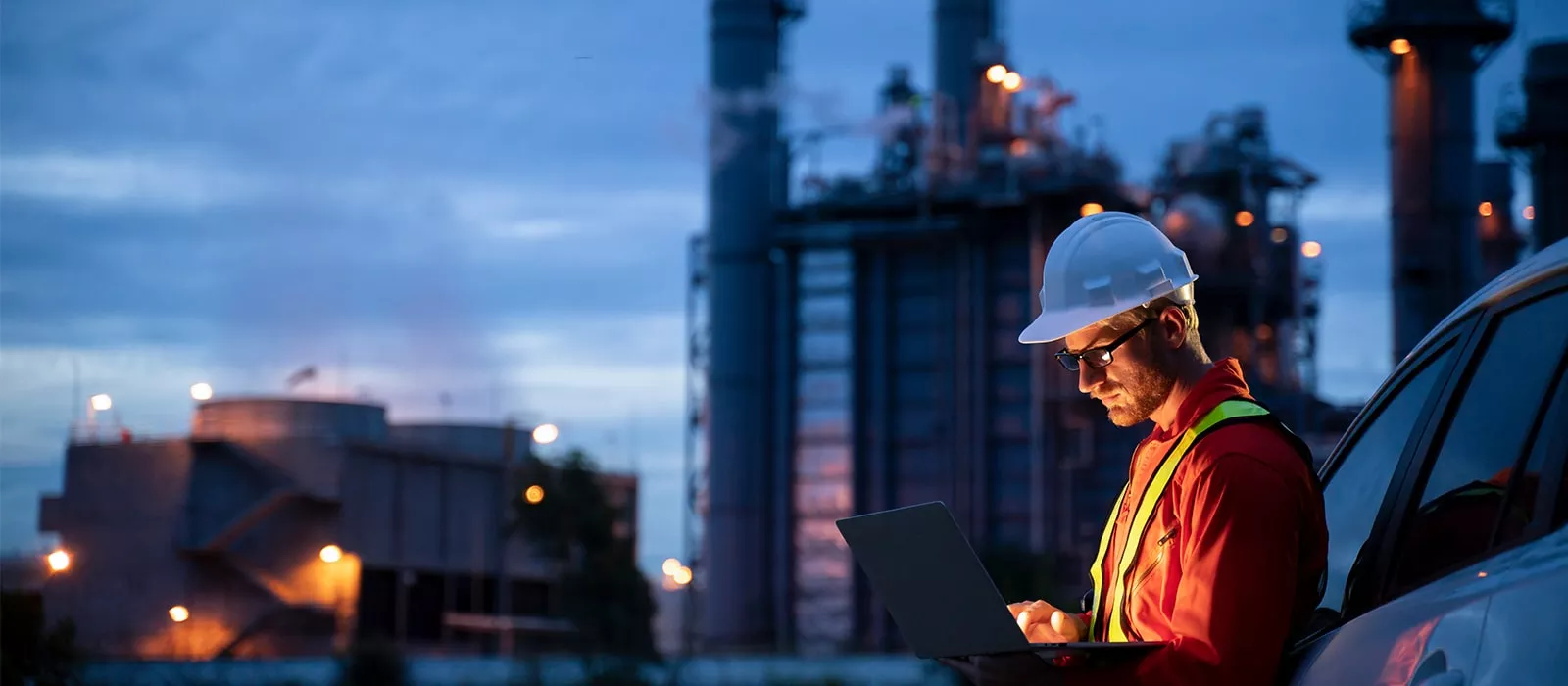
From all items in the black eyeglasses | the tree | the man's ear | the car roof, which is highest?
the car roof

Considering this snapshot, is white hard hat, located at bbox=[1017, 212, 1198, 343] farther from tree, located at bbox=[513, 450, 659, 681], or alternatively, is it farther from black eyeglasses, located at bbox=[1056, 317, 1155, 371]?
tree, located at bbox=[513, 450, 659, 681]

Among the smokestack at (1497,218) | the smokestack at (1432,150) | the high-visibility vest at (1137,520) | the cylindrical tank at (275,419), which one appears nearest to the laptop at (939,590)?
the high-visibility vest at (1137,520)

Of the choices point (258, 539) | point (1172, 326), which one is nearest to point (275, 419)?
point (258, 539)

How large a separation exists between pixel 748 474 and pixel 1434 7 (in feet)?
59.1

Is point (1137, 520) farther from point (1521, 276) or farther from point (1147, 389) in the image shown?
point (1521, 276)

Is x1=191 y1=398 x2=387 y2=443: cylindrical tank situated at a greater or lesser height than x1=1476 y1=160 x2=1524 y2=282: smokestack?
lesser

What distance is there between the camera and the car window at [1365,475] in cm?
367

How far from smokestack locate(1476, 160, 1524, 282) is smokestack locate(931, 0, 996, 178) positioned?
48.8ft

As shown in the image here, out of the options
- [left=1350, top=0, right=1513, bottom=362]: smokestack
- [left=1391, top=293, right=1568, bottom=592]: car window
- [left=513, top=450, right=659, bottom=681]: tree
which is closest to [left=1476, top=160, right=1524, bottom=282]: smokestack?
[left=1350, top=0, right=1513, bottom=362]: smokestack

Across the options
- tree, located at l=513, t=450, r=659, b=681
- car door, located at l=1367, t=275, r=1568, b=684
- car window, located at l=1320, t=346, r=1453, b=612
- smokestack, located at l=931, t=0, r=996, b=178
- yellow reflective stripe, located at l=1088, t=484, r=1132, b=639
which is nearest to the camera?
car door, located at l=1367, t=275, r=1568, b=684

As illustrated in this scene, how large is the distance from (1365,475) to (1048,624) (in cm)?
70

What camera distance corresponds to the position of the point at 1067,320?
12.6ft

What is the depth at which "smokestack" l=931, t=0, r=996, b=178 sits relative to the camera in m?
49.7

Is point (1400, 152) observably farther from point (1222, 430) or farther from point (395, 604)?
point (1222, 430)
